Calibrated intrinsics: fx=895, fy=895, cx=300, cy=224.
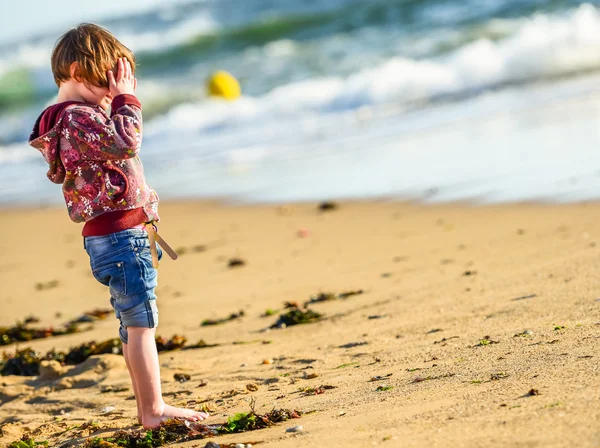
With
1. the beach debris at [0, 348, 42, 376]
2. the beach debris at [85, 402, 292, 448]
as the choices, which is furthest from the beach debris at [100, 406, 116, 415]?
the beach debris at [0, 348, 42, 376]

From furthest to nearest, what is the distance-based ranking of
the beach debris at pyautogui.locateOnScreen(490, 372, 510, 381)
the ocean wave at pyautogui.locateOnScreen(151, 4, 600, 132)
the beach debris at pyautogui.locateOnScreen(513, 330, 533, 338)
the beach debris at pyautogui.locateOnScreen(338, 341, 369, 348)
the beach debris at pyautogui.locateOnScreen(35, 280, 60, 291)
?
1. the ocean wave at pyautogui.locateOnScreen(151, 4, 600, 132)
2. the beach debris at pyautogui.locateOnScreen(35, 280, 60, 291)
3. the beach debris at pyautogui.locateOnScreen(338, 341, 369, 348)
4. the beach debris at pyautogui.locateOnScreen(513, 330, 533, 338)
5. the beach debris at pyautogui.locateOnScreen(490, 372, 510, 381)

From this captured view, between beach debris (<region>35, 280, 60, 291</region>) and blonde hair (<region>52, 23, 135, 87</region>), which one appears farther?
beach debris (<region>35, 280, 60, 291</region>)

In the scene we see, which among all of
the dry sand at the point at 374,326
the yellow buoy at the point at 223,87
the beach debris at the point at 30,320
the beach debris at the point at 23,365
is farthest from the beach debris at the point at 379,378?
the yellow buoy at the point at 223,87

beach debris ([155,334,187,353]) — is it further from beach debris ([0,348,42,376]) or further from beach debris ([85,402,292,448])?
beach debris ([85,402,292,448])

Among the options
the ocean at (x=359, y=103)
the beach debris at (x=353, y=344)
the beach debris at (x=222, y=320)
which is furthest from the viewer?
the ocean at (x=359, y=103)

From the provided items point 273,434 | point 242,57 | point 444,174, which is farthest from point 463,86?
point 273,434

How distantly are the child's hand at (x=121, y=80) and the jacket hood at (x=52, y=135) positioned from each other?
0.15m

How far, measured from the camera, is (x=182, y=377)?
437 centimetres

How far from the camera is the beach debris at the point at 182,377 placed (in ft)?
14.3

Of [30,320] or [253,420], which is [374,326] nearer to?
[253,420]

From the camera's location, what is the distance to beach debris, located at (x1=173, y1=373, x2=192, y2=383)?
4.35 m

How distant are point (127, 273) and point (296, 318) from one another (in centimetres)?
171

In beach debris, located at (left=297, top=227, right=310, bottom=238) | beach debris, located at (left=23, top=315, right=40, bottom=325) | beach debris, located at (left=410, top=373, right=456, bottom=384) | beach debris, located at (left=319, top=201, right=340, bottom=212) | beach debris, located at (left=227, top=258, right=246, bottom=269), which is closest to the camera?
beach debris, located at (left=410, top=373, right=456, bottom=384)

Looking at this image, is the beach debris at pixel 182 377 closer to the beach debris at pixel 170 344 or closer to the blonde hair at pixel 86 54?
the beach debris at pixel 170 344
